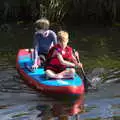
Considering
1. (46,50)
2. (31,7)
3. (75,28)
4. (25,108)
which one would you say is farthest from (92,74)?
(31,7)

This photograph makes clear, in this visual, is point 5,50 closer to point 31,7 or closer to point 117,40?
point 117,40

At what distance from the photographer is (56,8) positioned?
16.2 m

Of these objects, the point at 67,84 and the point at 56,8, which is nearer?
the point at 67,84

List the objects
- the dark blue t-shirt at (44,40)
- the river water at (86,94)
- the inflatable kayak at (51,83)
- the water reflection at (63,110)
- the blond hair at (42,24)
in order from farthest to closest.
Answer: the dark blue t-shirt at (44,40) < the blond hair at (42,24) < the inflatable kayak at (51,83) < the river water at (86,94) < the water reflection at (63,110)

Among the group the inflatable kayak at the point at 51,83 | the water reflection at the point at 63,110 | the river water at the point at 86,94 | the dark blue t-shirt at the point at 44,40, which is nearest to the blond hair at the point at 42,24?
the dark blue t-shirt at the point at 44,40

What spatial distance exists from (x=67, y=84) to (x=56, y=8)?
8.18 m

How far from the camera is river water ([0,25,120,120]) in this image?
7.43 meters

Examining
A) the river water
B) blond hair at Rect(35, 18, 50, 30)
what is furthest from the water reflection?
blond hair at Rect(35, 18, 50, 30)

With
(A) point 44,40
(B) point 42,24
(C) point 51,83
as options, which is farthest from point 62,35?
(A) point 44,40

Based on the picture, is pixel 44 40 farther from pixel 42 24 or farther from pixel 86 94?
pixel 86 94

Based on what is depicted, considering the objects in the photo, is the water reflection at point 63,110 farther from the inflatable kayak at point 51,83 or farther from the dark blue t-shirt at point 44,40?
the dark blue t-shirt at point 44,40

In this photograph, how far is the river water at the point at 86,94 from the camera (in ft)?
24.4

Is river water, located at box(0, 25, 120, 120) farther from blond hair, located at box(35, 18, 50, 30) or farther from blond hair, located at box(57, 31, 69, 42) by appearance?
blond hair, located at box(35, 18, 50, 30)

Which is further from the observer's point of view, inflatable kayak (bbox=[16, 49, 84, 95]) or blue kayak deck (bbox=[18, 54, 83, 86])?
blue kayak deck (bbox=[18, 54, 83, 86])
